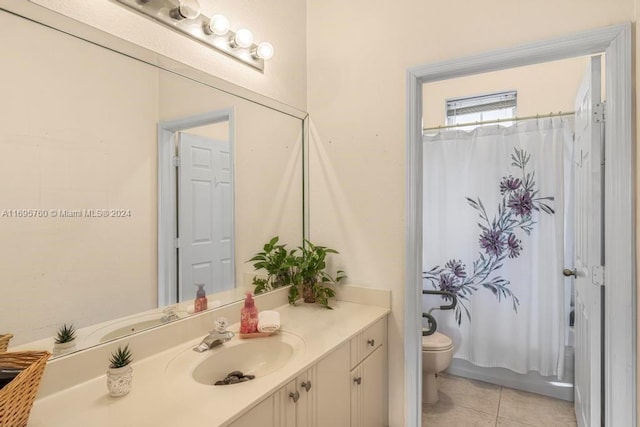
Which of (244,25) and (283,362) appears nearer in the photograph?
(283,362)

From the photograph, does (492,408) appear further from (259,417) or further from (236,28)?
(236,28)

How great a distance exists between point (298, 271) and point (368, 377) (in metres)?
0.63

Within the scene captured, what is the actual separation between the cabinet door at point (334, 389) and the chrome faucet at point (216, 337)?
1.25 ft

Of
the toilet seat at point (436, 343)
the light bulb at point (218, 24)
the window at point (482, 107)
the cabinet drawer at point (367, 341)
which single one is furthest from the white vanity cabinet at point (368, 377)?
the window at point (482, 107)

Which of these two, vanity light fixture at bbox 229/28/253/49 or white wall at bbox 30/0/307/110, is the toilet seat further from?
vanity light fixture at bbox 229/28/253/49

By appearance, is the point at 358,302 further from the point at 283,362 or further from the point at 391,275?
the point at 283,362

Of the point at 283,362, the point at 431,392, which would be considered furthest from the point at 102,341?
the point at 431,392

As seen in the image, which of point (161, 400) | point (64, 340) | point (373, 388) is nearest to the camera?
point (161, 400)

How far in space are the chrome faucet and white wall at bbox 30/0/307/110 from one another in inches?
41.5

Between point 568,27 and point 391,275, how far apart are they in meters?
1.33

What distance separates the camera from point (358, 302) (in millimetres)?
1884

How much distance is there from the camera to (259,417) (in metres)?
0.96

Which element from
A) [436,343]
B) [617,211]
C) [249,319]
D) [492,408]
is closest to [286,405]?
[249,319]

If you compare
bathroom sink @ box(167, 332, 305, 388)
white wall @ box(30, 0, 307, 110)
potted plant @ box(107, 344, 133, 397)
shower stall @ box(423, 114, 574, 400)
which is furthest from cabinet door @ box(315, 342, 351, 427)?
shower stall @ box(423, 114, 574, 400)
